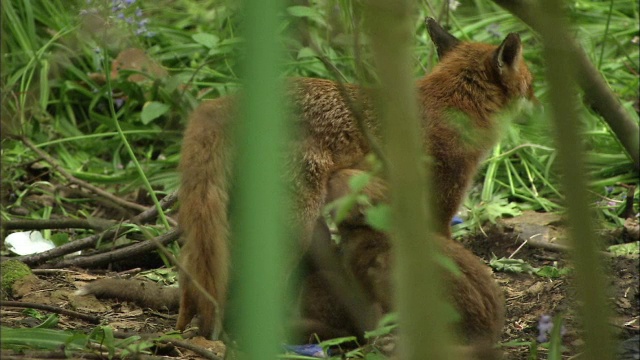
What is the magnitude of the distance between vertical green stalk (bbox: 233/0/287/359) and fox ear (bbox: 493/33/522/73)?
3935 mm

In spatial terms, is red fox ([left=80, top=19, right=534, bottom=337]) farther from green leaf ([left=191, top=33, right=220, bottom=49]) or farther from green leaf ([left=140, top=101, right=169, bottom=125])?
green leaf ([left=140, top=101, right=169, bottom=125])

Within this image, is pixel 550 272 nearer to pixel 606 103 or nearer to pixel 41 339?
pixel 606 103

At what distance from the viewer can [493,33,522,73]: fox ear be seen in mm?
5152

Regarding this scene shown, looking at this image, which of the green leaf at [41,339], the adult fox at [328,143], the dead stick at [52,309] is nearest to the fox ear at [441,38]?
the adult fox at [328,143]

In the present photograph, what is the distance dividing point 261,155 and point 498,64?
13.2 ft

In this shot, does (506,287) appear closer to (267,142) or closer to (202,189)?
(202,189)

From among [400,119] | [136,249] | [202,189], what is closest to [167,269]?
[136,249]

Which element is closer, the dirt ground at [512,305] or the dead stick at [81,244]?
the dirt ground at [512,305]

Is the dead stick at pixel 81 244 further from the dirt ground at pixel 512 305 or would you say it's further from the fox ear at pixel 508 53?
the fox ear at pixel 508 53

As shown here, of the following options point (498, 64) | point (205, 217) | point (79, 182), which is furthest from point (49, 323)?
point (498, 64)

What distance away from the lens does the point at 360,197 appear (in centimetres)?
269

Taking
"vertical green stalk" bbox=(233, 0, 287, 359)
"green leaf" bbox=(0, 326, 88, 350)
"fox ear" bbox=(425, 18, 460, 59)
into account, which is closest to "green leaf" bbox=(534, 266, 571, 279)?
"fox ear" bbox=(425, 18, 460, 59)

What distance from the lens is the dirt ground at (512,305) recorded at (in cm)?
427

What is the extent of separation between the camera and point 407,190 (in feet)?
5.95
